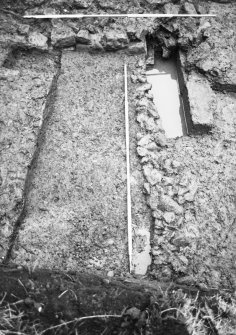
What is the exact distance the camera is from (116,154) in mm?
2883

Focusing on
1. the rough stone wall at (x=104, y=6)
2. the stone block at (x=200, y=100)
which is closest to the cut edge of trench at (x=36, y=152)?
the rough stone wall at (x=104, y=6)

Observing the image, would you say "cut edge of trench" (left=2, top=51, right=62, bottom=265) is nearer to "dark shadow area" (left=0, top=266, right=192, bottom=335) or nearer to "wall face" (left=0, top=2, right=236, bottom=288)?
"wall face" (left=0, top=2, right=236, bottom=288)

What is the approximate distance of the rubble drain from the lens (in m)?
3.15

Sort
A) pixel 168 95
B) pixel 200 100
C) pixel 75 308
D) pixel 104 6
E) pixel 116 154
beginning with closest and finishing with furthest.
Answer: pixel 75 308 < pixel 116 154 < pixel 200 100 < pixel 168 95 < pixel 104 6

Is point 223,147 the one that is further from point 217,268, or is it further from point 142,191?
point 217,268

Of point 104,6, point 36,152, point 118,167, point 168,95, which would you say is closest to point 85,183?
point 118,167

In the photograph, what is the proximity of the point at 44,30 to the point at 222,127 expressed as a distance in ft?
6.48

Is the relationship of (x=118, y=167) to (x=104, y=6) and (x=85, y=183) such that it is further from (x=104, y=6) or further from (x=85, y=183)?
(x=104, y=6)

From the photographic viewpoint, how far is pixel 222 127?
3035 mm

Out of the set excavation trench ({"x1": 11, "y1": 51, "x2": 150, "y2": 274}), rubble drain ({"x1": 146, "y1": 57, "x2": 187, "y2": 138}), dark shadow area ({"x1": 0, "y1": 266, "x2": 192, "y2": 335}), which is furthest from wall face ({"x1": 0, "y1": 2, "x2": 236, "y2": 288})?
dark shadow area ({"x1": 0, "y1": 266, "x2": 192, "y2": 335})

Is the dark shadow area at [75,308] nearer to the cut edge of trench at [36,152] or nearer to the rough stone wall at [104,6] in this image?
the cut edge of trench at [36,152]

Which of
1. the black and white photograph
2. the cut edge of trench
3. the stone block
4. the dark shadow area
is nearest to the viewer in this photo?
the dark shadow area

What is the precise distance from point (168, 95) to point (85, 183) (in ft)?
4.13

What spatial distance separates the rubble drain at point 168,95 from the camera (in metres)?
3.15
